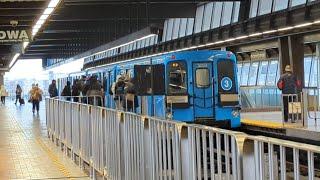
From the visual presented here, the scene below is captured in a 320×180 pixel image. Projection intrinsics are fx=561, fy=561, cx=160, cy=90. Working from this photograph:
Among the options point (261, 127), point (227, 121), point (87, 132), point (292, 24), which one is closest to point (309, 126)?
point (261, 127)

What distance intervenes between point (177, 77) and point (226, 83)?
1576mm

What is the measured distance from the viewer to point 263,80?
110 feet

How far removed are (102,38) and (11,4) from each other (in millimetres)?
21199

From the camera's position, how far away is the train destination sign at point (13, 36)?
20.1m

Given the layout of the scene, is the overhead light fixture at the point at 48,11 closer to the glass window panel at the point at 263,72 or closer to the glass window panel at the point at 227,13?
the glass window panel at the point at 227,13

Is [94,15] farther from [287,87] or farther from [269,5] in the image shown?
[287,87]

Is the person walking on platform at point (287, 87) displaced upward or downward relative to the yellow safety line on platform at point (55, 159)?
upward

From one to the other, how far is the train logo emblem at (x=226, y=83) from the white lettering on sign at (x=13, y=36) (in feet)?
24.4

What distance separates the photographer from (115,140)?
7363 millimetres

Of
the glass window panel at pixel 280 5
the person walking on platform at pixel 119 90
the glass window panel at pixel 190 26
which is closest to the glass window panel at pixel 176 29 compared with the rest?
the glass window panel at pixel 190 26

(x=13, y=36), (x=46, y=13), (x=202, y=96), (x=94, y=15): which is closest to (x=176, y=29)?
(x=94, y=15)

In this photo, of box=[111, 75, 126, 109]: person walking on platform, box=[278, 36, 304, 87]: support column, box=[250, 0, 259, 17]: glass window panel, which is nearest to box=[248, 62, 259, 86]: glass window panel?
box=[278, 36, 304, 87]: support column

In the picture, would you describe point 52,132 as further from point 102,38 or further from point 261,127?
point 102,38

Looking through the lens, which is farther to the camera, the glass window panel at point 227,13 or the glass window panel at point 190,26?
the glass window panel at point 190,26
